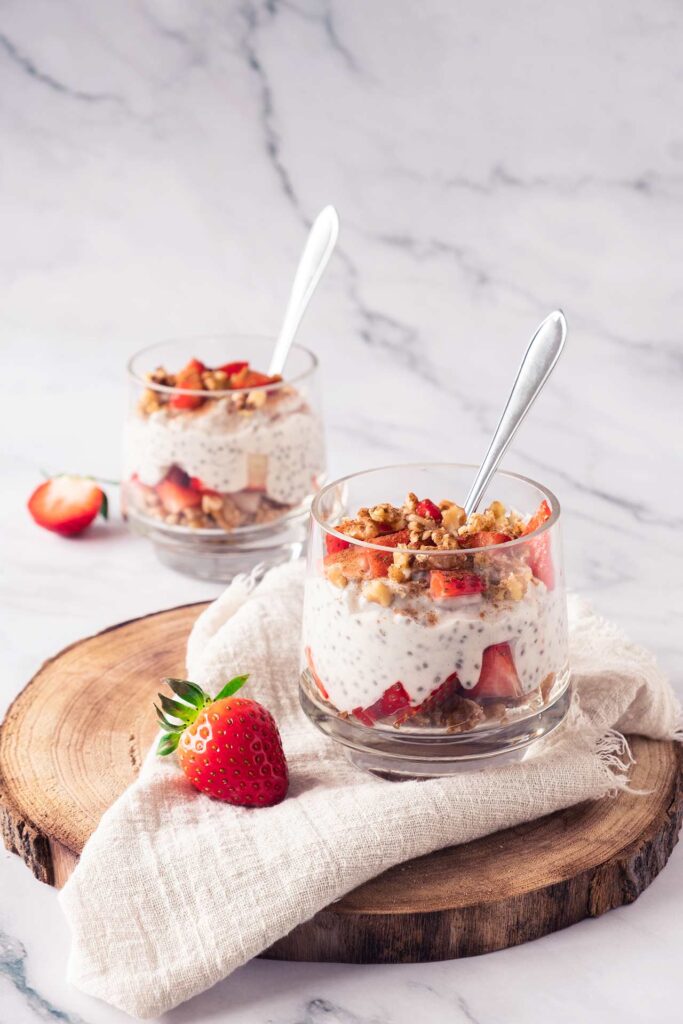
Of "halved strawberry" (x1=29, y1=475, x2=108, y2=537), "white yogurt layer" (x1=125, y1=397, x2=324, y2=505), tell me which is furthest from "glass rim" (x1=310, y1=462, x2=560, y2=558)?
"halved strawberry" (x1=29, y1=475, x2=108, y2=537)

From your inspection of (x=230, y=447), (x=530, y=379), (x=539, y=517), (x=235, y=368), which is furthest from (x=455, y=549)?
(x=235, y=368)

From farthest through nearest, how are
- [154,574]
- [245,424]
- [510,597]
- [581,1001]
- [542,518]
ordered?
1. [154,574]
2. [245,424]
3. [542,518]
4. [510,597]
5. [581,1001]

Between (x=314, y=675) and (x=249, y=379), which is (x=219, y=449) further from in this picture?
(x=314, y=675)

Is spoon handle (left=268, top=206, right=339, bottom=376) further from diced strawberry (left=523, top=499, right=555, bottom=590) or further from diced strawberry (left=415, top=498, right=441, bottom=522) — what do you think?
diced strawberry (left=523, top=499, right=555, bottom=590)

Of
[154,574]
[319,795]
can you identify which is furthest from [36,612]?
[319,795]

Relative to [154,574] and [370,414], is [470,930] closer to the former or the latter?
[154,574]

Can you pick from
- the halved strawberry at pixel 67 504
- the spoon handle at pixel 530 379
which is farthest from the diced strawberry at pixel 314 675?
the halved strawberry at pixel 67 504

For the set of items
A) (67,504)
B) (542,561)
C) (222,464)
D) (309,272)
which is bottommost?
(67,504)
